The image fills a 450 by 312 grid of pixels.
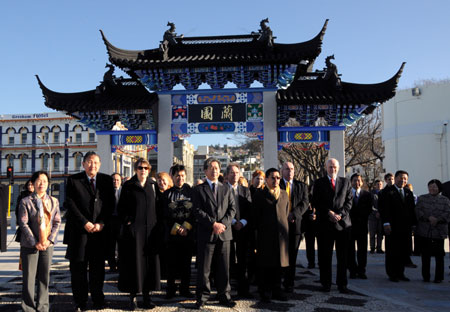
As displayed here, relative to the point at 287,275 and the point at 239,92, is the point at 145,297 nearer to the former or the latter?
the point at 287,275

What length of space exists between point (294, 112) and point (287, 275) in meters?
5.83

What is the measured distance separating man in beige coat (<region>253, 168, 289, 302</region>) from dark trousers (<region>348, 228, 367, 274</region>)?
218 cm

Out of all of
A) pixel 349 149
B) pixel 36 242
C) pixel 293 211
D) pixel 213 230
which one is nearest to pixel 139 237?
pixel 213 230

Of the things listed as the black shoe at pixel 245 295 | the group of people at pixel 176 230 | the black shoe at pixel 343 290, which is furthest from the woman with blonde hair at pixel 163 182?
the black shoe at pixel 343 290

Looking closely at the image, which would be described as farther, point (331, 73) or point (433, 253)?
point (331, 73)

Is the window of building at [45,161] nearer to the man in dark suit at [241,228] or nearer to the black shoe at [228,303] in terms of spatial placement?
the man in dark suit at [241,228]

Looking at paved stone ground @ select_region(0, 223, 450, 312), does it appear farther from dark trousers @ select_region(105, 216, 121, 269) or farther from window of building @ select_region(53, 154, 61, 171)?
window of building @ select_region(53, 154, 61, 171)

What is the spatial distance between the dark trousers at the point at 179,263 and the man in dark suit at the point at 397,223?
369 cm

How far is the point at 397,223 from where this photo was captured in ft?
23.5

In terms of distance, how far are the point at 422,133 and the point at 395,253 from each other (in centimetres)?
1790

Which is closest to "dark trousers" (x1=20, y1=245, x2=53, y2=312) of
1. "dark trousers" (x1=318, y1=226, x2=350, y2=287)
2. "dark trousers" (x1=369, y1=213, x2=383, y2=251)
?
"dark trousers" (x1=318, y1=226, x2=350, y2=287)

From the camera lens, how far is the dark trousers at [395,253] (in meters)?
6.99

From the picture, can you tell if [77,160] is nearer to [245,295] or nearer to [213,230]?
[245,295]

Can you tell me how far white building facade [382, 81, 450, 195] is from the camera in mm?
21891
